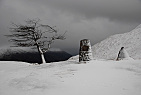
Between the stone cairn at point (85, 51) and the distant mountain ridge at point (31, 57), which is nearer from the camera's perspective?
the stone cairn at point (85, 51)

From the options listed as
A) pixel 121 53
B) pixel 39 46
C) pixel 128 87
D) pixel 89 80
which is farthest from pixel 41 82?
pixel 39 46

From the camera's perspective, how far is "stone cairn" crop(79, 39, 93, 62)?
9938mm

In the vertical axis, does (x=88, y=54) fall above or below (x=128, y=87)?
above

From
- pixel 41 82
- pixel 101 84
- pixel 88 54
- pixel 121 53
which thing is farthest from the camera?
pixel 121 53

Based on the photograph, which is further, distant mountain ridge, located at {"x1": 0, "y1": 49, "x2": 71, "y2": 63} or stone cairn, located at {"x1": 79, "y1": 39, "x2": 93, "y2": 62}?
distant mountain ridge, located at {"x1": 0, "y1": 49, "x2": 71, "y2": 63}

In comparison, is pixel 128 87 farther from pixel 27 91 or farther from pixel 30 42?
pixel 30 42

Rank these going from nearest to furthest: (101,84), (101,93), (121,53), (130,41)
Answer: (101,93)
(101,84)
(121,53)
(130,41)

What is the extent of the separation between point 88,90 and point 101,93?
457 millimetres

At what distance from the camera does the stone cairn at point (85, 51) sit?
9.94 meters

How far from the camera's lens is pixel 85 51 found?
10078 mm

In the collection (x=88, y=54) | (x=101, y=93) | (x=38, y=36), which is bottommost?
(x=101, y=93)

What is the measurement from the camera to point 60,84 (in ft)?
16.3

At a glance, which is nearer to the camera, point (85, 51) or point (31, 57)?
point (85, 51)

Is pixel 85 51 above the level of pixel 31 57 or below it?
above
